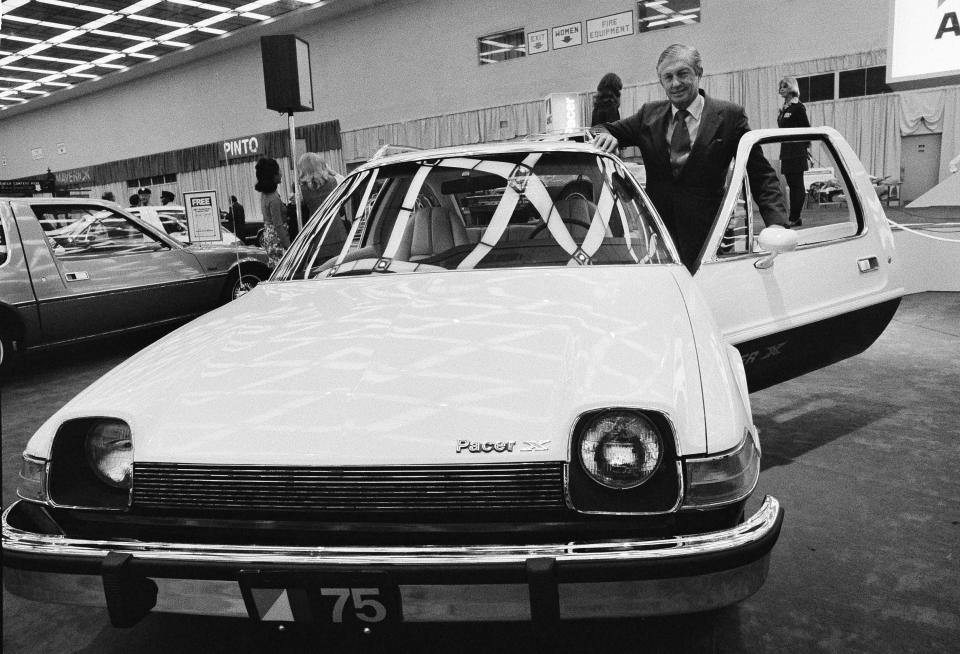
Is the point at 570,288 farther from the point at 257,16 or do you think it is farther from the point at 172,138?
the point at 172,138

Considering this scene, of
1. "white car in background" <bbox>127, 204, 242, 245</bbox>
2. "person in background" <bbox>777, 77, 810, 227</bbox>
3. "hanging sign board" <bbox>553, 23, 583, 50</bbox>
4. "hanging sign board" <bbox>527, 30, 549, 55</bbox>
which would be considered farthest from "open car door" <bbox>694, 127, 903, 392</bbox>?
"hanging sign board" <bbox>527, 30, 549, 55</bbox>

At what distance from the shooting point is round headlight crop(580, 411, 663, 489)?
49.6 inches

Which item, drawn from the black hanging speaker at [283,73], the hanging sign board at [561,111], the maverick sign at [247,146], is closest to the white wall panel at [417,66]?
the maverick sign at [247,146]

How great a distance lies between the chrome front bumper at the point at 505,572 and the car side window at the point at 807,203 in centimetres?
141

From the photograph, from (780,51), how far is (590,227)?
42.6 feet

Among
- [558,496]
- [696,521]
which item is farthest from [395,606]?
[696,521]

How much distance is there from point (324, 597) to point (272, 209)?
546 cm

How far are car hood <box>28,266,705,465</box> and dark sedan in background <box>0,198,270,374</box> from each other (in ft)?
9.31

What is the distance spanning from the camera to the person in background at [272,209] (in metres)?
6.10

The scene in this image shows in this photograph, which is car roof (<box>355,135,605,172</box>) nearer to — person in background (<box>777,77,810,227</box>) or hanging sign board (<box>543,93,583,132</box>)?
hanging sign board (<box>543,93,583,132</box>)

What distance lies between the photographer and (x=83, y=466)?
4.75 ft

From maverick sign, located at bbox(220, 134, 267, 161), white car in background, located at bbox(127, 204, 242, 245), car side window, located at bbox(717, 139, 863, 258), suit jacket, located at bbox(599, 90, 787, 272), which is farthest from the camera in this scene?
maverick sign, located at bbox(220, 134, 267, 161)

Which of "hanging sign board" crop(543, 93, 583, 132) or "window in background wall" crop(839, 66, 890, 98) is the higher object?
"window in background wall" crop(839, 66, 890, 98)

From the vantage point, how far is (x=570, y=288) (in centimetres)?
180
